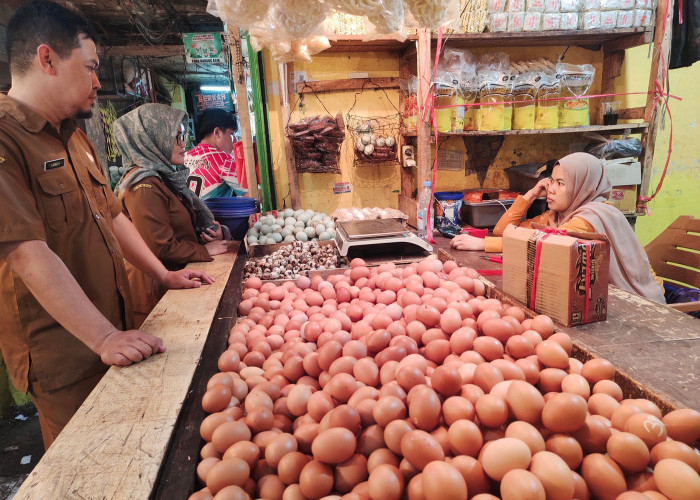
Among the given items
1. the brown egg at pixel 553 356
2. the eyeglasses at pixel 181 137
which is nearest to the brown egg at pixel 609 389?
the brown egg at pixel 553 356

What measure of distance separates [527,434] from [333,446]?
505mm

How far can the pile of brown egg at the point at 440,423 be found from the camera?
0.99m

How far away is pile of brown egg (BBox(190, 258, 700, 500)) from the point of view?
99cm

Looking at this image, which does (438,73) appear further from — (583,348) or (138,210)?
(583,348)

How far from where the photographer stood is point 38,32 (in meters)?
1.74

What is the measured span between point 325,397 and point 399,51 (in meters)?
4.01

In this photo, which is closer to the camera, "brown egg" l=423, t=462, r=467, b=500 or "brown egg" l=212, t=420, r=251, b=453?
"brown egg" l=423, t=462, r=467, b=500

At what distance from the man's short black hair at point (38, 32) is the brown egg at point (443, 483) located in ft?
7.03

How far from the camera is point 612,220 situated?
9.13 feet

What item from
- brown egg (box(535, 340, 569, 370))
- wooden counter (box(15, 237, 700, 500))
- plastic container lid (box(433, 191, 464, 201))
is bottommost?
wooden counter (box(15, 237, 700, 500))

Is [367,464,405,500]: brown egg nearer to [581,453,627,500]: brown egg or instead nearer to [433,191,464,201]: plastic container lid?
[581,453,627,500]: brown egg

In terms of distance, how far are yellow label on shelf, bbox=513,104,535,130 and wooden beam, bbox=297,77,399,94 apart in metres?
1.27

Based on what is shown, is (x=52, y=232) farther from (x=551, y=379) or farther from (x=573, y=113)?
(x=573, y=113)

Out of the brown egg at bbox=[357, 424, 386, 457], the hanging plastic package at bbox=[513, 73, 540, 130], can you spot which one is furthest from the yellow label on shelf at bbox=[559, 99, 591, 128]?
the brown egg at bbox=[357, 424, 386, 457]
